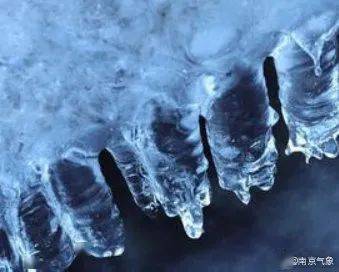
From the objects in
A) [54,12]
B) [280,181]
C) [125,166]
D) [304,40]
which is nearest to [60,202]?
[125,166]

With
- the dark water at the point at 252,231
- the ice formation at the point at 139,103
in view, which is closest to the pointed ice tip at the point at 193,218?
the ice formation at the point at 139,103

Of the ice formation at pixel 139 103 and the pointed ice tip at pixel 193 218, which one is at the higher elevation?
the ice formation at pixel 139 103

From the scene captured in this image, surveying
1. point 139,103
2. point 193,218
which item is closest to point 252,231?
point 193,218

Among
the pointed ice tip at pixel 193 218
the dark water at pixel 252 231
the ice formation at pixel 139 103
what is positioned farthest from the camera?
the dark water at pixel 252 231

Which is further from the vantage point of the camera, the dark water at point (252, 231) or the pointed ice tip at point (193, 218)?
the dark water at point (252, 231)

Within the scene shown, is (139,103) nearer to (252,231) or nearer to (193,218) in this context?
(193,218)

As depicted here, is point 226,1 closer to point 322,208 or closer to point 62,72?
point 62,72

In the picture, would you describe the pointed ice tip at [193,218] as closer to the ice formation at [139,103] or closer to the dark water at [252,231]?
the ice formation at [139,103]
